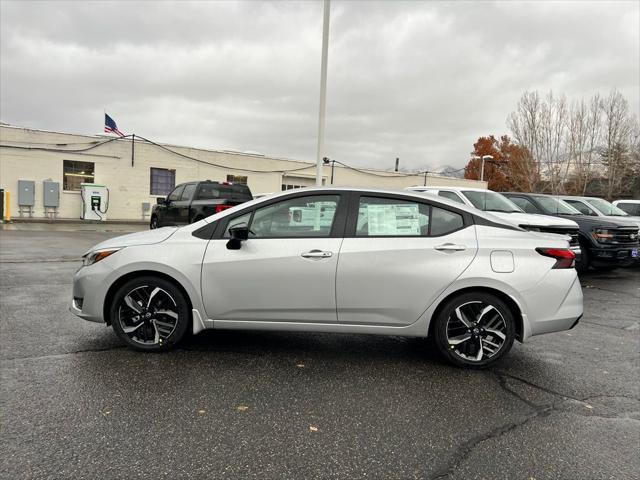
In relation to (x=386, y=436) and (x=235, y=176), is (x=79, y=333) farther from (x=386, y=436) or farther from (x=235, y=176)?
(x=235, y=176)

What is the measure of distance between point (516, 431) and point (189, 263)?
2.87 metres

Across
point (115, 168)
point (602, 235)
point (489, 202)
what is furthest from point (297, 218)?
point (115, 168)

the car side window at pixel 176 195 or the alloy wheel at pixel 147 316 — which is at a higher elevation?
the car side window at pixel 176 195

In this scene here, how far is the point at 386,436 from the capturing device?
9.73ft

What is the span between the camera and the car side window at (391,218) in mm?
4191

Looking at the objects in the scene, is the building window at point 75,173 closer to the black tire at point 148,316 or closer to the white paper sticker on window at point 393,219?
the black tire at point 148,316

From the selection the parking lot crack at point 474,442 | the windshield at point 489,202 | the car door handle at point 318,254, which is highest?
the windshield at point 489,202

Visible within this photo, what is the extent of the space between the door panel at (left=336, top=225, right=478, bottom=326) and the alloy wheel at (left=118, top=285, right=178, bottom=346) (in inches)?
60.8

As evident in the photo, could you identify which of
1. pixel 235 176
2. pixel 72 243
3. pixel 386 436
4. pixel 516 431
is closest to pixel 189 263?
pixel 386 436

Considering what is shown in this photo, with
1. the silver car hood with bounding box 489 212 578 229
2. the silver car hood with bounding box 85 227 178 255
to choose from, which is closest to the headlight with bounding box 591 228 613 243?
the silver car hood with bounding box 489 212 578 229

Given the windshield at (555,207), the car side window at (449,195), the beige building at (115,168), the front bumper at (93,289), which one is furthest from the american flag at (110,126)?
the front bumper at (93,289)

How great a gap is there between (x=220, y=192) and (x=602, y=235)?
9.48 m

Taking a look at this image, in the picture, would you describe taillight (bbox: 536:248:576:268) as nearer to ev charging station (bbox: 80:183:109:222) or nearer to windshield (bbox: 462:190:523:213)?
windshield (bbox: 462:190:523:213)

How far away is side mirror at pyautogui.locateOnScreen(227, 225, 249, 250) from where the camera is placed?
411cm
